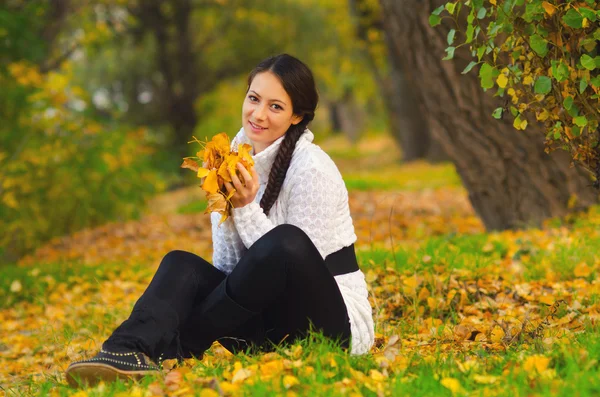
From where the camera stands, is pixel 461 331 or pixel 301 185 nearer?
pixel 301 185

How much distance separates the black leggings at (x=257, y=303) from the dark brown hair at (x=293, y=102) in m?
0.39

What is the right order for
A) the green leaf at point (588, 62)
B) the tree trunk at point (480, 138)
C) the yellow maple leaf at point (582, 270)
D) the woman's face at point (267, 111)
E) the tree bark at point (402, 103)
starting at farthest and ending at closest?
the tree bark at point (402, 103)
the tree trunk at point (480, 138)
the yellow maple leaf at point (582, 270)
the woman's face at point (267, 111)
the green leaf at point (588, 62)

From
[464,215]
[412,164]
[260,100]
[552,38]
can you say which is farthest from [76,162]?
[412,164]

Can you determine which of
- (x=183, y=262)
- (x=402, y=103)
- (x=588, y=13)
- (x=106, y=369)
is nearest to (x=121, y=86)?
(x=402, y=103)

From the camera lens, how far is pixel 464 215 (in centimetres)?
820

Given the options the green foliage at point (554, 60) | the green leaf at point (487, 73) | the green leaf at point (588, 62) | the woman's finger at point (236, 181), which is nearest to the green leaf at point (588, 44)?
the green foliage at point (554, 60)

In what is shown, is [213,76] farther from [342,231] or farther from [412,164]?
[342,231]

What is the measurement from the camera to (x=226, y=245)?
3.17 m

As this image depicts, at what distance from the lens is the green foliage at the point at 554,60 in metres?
2.84

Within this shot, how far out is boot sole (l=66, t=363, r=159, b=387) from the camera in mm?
2562

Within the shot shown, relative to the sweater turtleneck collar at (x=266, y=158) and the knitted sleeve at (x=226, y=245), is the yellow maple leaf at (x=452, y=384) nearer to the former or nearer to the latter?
the knitted sleeve at (x=226, y=245)

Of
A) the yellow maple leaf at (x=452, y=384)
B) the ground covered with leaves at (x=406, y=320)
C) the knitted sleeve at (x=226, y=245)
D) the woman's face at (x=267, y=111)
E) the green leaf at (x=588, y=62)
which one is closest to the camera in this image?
the yellow maple leaf at (x=452, y=384)

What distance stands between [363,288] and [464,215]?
5.32 m

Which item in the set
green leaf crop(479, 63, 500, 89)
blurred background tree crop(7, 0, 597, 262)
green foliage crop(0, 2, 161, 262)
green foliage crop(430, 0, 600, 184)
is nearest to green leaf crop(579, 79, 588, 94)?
green foliage crop(430, 0, 600, 184)
